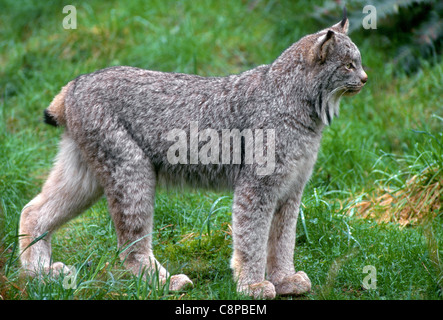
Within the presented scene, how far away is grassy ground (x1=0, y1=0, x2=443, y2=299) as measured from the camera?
4.27m

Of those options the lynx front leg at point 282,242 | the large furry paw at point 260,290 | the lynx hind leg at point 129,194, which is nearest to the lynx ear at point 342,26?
the lynx front leg at point 282,242

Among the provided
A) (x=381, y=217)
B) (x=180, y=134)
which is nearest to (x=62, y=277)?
Result: (x=180, y=134)

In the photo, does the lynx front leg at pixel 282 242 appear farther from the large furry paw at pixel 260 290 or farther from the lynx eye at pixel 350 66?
the lynx eye at pixel 350 66

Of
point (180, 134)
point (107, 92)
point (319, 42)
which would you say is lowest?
point (180, 134)

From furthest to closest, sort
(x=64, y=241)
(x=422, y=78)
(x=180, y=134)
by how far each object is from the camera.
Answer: (x=422, y=78) → (x=64, y=241) → (x=180, y=134)

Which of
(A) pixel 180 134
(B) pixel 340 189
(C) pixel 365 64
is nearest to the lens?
(A) pixel 180 134

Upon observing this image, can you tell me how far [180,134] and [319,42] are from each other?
4.00 feet

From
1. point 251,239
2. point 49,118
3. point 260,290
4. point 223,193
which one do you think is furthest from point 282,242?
point 49,118

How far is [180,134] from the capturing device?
4.48m

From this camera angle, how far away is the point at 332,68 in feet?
13.8

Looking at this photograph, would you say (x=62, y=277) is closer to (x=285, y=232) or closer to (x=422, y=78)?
(x=285, y=232)

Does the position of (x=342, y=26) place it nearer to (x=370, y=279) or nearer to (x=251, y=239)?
(x=251, y=239)

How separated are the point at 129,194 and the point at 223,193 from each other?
4.44ft

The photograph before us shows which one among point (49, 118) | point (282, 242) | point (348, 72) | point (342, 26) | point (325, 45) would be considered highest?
point (342, 26)
